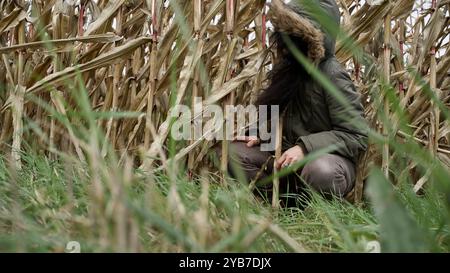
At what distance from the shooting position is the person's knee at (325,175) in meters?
2.15

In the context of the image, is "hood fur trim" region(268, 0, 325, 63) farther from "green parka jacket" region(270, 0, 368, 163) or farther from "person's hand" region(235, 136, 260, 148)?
"person's hand" region(235, 136, 260, 148)

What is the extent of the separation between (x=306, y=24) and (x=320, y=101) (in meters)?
0.34

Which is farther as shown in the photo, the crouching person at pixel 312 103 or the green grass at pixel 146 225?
the crouching person at pixel 312 103

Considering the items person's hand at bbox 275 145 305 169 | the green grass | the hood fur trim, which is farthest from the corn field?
the green grass

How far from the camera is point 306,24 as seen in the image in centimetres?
211

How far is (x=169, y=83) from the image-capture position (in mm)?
2191

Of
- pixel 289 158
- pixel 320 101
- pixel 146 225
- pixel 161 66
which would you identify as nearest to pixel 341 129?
pixel 320 101

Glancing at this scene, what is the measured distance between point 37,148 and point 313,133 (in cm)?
123

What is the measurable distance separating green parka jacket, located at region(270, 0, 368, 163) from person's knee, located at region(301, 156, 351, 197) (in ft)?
0.25

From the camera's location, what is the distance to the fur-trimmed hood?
2098 mm

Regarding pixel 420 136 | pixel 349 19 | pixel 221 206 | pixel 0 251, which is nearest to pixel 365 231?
pixel 221 206

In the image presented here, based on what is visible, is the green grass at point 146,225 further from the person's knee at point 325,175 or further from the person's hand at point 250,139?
the person's hand at point 250,139

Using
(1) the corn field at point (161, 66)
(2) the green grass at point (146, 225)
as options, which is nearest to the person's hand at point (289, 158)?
(1) the corn field at point (161, 66)
